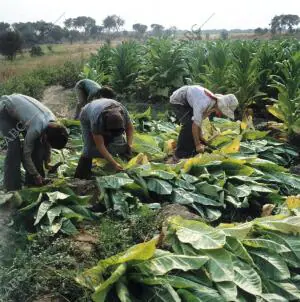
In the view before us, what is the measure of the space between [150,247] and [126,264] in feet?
→ 0.62

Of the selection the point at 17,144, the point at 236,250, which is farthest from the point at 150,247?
the point at 17,144

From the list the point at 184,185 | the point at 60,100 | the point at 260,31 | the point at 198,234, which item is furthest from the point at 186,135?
the point at 260,31

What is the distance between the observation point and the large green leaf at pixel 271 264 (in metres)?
3.35

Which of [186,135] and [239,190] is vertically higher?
[186,135]

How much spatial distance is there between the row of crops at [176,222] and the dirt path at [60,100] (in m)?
3.65

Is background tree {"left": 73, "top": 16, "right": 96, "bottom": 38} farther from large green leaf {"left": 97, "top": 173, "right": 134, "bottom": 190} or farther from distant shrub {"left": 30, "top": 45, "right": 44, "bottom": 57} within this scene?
large green leaf {"left": 97, "top": 173, "right": 134, "bottom": 190}

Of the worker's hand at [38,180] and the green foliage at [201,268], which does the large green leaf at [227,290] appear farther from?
the worker's hand at [38,180]

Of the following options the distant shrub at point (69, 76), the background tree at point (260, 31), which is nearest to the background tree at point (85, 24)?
the background tree at point (260, 31)

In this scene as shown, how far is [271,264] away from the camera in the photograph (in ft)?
11.2

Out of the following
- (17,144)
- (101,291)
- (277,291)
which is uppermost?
(17,144)

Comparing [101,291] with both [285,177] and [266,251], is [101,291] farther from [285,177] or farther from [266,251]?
[285,177]

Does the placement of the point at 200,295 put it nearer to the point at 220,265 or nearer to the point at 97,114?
the point at 220,265

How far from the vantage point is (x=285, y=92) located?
6.87 meters

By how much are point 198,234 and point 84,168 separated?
1756 millimetres
